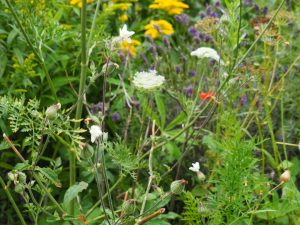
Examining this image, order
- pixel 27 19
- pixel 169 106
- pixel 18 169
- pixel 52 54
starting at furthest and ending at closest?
pixel 169 106 < pixel 52 54 < pixel 27 19 < pixel 18 169

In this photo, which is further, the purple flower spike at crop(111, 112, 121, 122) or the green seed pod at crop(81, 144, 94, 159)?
the purple flower spike at crop(111, 112, 121, 122)

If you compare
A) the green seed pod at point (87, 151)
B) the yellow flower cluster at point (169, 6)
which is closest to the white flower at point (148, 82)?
the green seed pod at point (87, 151)

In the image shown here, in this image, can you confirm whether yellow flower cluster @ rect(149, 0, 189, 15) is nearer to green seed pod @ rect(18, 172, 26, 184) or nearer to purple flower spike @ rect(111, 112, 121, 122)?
purple flower spike @ rect(111, 112, 121, 122)

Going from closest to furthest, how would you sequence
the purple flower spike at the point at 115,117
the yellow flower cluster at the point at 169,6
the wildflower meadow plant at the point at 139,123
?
the wildflower meadow plant at the point at 139,123 < the purple flower spike at the point at 115,117 < the yellow flower cluster at the point at 169,6

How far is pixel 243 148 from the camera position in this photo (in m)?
1.50

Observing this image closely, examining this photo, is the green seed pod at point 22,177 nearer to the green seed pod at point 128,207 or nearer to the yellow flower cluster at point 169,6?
the green seed pod at point 128,207

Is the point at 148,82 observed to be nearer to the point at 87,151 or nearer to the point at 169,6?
the point at 87,151

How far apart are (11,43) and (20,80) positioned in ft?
0.59

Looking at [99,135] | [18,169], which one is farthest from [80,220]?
[99,135]

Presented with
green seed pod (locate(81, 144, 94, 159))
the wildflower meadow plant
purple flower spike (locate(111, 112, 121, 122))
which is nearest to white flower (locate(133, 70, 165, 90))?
the wildflower meadow plant

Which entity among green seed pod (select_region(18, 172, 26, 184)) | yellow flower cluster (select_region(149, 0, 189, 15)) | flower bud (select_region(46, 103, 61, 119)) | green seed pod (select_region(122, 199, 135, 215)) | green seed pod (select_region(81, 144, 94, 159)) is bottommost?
yellow flower cluster (select_region(149, 0, 189, 15))

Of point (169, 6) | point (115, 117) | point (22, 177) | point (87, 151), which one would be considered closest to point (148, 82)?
point (87, 151)

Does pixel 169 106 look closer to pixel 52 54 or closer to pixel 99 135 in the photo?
pixel 52 54

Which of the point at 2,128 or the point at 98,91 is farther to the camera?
the point at 98,91
